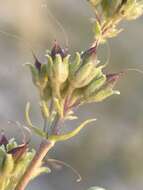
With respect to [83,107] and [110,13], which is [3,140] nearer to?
[110,13]

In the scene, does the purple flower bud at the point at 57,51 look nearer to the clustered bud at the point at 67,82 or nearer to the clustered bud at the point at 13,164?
the clustered bud at the point at 67,82

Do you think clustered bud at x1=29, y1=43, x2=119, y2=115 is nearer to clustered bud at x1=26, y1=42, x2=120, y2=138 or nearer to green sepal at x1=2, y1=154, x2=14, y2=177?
clustered bud at x1=26, y1=42, x2=120, y2=138

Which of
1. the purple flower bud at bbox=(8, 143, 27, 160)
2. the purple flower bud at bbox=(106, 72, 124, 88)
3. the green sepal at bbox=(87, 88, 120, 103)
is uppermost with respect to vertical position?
the purple flower bud at bbox=(106, 72, 124, 88)

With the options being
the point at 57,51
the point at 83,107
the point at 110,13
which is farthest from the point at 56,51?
the point at 83,107

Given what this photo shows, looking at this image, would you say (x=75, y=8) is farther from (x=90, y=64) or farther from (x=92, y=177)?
(x=90, y=64)

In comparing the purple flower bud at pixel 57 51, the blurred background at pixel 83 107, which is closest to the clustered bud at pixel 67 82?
the purple flower bud at pixel 57 51

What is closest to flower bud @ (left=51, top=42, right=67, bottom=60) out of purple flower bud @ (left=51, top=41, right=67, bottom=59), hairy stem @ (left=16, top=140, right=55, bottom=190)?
purple flower bud @ (left=51, top=41, right=67, bottom=59)

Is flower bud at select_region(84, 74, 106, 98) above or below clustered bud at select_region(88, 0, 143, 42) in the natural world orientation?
below

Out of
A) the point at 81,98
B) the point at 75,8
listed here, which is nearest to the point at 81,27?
the point at 75,8
